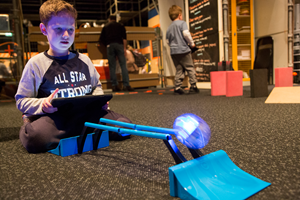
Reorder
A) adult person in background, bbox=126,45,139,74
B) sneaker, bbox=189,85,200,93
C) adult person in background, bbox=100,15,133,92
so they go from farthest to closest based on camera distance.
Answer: adult person in background, bbox=126,45,139,74 → adult person in background, bbox=100,15,133,92 → sneaker, bbox=189,85,200,93

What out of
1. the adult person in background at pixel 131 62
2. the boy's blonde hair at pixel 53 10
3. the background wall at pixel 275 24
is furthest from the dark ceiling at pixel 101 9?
the boy's blonde hair at pixel 53 10

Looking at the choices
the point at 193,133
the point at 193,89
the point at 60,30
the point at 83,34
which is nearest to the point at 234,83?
the point at 193,89

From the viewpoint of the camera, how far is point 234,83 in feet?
9.70

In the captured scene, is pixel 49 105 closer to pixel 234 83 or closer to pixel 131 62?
pixel 234 83

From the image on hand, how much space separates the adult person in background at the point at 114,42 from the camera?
4422 mm

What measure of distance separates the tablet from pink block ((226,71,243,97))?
2207 mm

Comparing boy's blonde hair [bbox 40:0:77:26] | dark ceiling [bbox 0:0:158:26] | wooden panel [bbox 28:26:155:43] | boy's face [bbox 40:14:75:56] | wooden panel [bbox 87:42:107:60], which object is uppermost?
dark ceiling [bbox 0:0:158:26]

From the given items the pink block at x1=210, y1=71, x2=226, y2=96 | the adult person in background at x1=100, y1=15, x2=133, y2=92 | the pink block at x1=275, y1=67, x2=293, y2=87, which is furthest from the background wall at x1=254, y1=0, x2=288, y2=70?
the adult person in background at x1=100, y1=15, x2=133, y2=92

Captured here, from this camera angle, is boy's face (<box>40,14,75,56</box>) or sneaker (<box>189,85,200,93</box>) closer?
boy's face (<box>40,14,75,56</box>)

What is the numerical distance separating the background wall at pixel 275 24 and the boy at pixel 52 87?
14.6ft

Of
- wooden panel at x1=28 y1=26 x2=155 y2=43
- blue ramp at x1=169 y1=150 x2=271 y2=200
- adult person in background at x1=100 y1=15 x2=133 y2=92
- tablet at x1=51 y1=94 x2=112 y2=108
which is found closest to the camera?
blue ramp at x1=169 y1=150 x2=271 y2=200

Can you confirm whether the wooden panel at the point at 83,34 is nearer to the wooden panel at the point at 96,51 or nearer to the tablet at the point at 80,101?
the wooden panel at the point at 96,51

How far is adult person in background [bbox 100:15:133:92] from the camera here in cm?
442

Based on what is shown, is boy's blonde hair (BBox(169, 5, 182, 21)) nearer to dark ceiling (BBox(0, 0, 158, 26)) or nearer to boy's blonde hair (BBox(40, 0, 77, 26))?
boy's blonde hair (BBox(40, 0, 77, 26))
